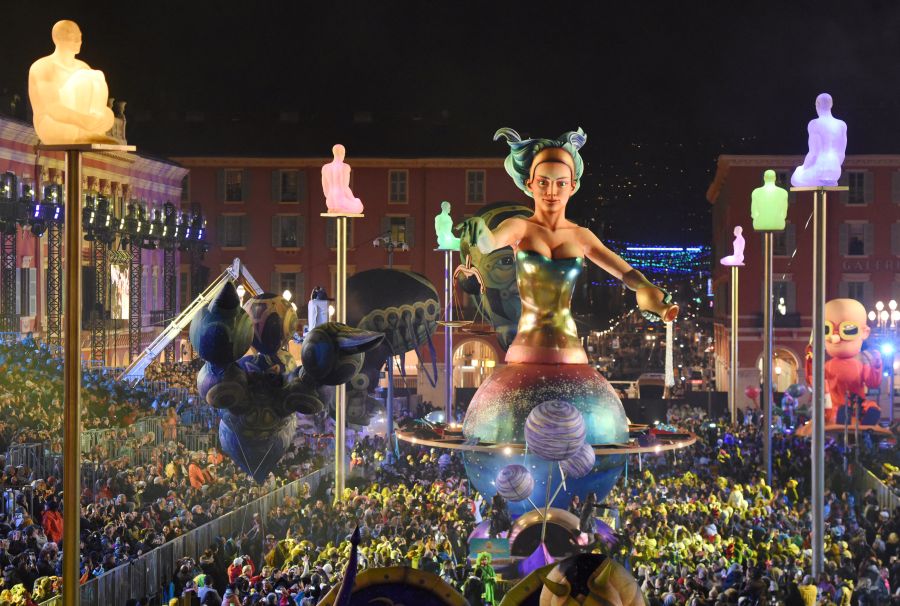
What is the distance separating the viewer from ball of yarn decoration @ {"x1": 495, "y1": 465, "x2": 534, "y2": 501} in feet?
59.0

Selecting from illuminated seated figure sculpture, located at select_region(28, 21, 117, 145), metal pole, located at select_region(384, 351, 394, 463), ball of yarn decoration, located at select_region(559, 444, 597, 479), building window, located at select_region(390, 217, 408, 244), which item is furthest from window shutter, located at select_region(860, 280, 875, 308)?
illuminated seated figure sculpture, located at select_region(28, 21, 117, 145)

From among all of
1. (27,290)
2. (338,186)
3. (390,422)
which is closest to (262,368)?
(338,186)

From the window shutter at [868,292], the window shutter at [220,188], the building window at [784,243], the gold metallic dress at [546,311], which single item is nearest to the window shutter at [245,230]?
the window shutter at [220,188]

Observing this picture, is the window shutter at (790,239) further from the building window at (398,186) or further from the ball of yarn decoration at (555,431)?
the ball of yarn decoration at (555,431)

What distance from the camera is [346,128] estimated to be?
6391 centimetres

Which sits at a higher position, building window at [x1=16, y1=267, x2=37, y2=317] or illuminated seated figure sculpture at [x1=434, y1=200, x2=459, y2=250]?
illuminated seated figure sculpture at [x1=434, y1=200, x2=459, y2=250]

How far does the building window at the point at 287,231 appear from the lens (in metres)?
62.2

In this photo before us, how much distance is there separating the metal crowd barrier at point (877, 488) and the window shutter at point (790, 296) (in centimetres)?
3275

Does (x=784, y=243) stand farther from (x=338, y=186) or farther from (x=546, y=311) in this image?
(x=546, y=311)

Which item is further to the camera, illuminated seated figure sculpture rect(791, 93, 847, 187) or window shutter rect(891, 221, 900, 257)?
window shutter rect(891, 221, 900, 257)

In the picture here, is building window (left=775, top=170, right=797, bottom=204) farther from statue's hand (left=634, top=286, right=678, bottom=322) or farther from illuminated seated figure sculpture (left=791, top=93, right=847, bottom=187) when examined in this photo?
statue's hand (left=634, top=286, right=678, bottom=322)

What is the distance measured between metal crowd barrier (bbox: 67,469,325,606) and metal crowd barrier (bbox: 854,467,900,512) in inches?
393

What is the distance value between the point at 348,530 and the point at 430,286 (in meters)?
12.5

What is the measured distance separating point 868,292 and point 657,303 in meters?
43.3
